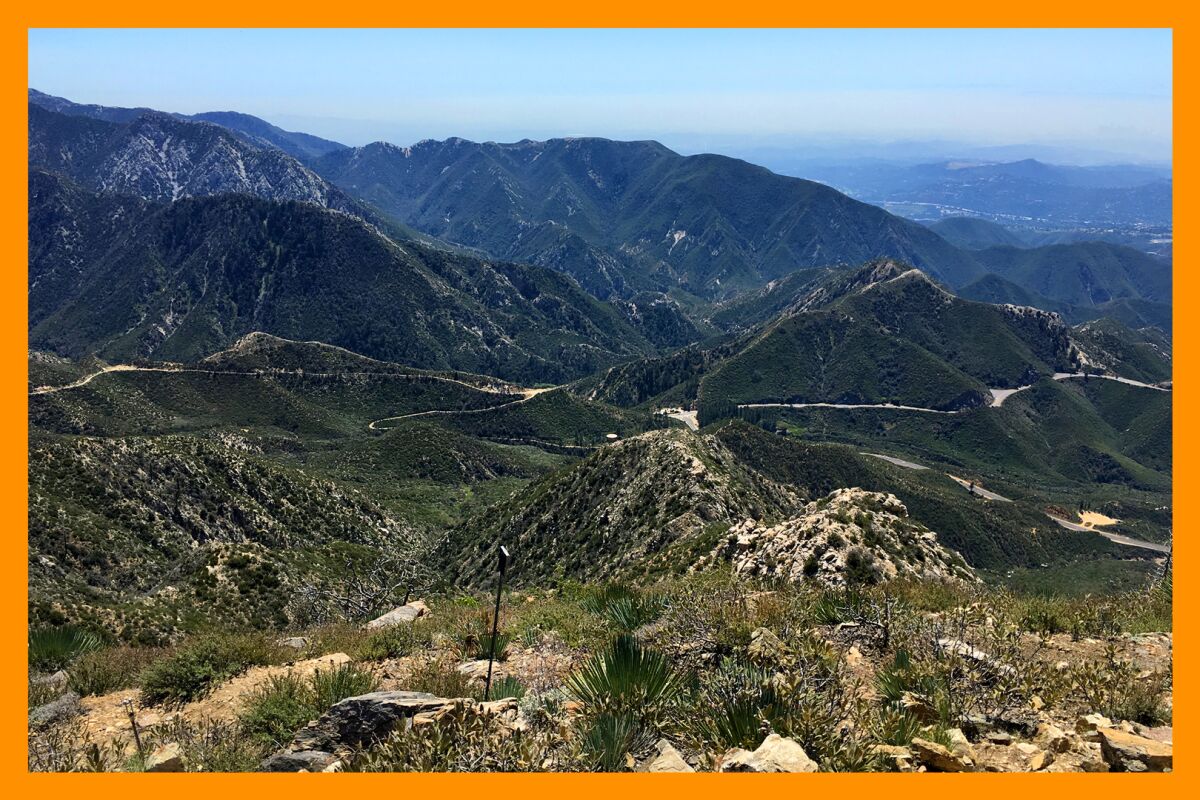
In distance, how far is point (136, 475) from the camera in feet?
193

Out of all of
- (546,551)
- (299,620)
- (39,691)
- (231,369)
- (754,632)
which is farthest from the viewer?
(231,369)

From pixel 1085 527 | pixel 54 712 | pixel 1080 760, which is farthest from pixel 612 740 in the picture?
pixel 1085 527

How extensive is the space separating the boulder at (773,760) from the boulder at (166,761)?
682 cm

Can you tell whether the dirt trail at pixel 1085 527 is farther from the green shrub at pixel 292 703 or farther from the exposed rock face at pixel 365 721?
the exposed rock face at pixel 365 721

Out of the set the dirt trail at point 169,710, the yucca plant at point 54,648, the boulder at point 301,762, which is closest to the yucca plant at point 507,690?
the boulder at point 301,762

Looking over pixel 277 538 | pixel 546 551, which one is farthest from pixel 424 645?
pixel 277 538

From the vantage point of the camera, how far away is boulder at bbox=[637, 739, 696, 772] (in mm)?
6766

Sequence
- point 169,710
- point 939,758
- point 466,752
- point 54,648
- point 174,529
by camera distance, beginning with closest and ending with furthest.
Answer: point 939,758 < point 466,752 < point 169,710 < point 54,648 < point 174,529

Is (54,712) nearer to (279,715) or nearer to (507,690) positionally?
(279,715)

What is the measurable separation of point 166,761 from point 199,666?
615 cm

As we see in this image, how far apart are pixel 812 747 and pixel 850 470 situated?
124 meters

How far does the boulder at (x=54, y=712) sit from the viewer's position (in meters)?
11.2

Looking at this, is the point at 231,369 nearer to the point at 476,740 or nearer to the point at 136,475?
the point at 136,475

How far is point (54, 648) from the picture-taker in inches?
593
